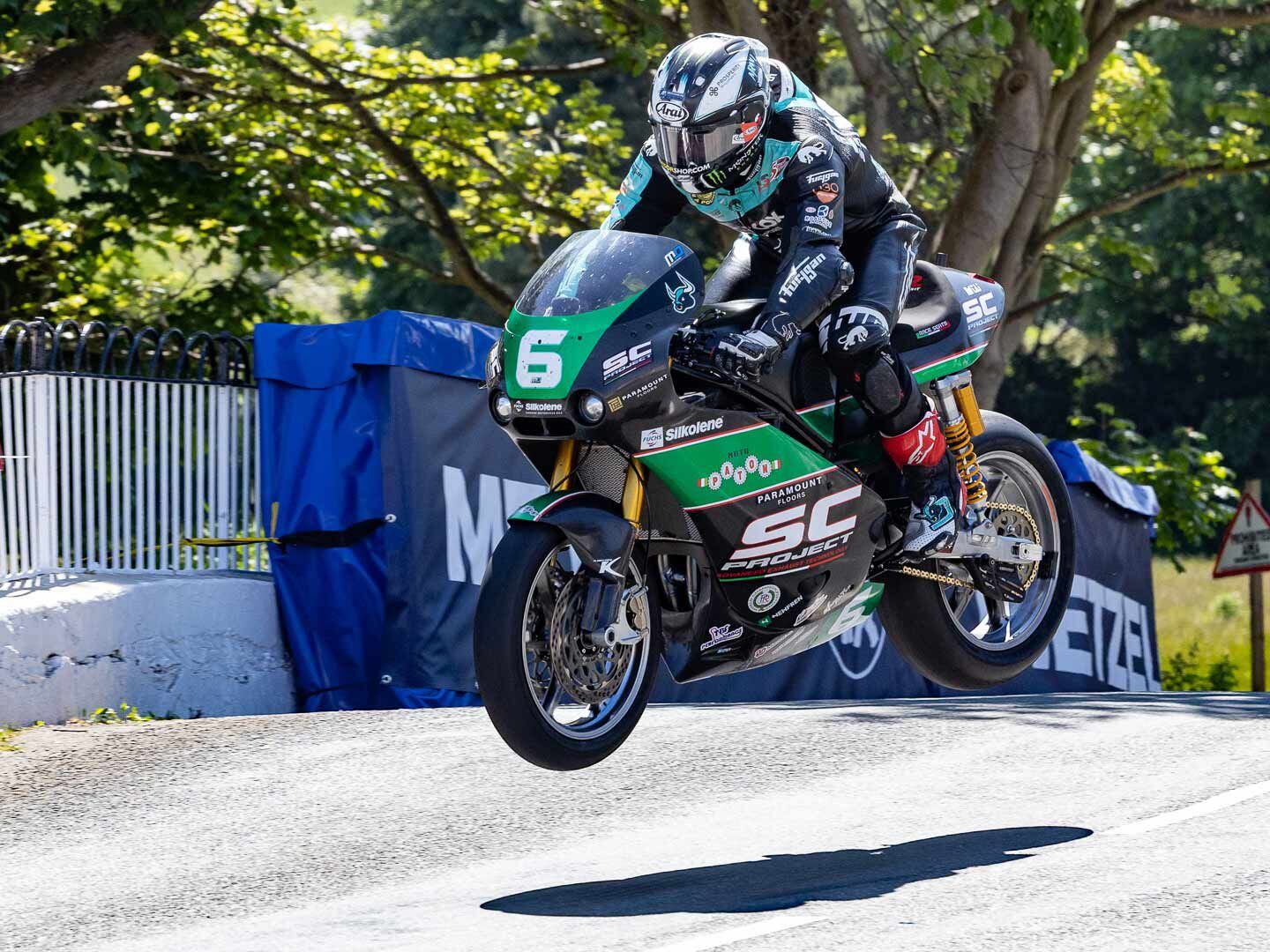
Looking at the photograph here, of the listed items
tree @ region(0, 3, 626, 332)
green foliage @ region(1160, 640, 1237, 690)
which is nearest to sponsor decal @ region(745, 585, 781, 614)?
tree @ region(0, 3, 626, 332)

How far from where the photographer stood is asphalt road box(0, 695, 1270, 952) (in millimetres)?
5168

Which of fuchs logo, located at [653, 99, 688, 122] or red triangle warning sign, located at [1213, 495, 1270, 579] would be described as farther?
red triangle warning sign, located at [1213, 495, 1270, 579]

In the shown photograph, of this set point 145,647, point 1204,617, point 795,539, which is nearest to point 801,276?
point 795,539

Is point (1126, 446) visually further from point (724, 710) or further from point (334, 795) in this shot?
point (334, 795)

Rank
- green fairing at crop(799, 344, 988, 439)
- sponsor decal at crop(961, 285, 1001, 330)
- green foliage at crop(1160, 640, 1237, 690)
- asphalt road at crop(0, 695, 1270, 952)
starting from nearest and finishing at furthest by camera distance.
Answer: asphalt road at crop(0, 695, 1270, 952)
green fairing at crop(799, 344, 988, 439)
sponsor decal at crop(961, 285, 1001, 330)
green foliage at crop(1160, 640, 1237, 690)

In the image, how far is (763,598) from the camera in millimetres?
6297

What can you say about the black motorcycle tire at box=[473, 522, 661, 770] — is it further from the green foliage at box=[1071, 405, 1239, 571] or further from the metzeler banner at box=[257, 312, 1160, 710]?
the green foliage at box=[1071, 405, 1239, 571]

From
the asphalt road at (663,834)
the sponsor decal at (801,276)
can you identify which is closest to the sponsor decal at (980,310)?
the sponsor decal at (801,276)

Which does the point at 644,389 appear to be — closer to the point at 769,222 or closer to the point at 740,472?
the point at 740,472

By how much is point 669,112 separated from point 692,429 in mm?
1129

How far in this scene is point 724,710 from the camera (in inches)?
364

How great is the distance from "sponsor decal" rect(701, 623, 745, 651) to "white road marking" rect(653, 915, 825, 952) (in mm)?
1221

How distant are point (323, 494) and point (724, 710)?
293 cm

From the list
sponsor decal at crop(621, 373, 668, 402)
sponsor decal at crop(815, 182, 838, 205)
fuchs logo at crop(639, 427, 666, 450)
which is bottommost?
fuchs logo at crop(639, 427, 666, 450)
